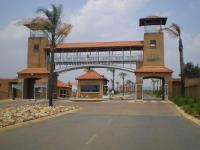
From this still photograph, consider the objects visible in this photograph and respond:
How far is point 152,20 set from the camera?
6950 cm

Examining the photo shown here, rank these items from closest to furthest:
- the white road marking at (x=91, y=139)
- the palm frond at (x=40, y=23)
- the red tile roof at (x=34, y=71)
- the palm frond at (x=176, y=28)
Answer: the white road marking at (x=91, y=139)
the palm frond at (x=40, y=23)
the palm frond at (x=176, y=28)
the red tile roof at (x=34, y=71)

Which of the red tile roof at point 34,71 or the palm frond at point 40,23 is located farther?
the red tile roof at point 34,71

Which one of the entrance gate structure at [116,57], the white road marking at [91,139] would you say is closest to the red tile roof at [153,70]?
the entrance gate structure at [116,57]

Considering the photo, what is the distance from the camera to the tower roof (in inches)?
2699

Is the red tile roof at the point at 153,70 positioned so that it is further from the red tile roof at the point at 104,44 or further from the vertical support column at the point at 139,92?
the red tile roof at the point at 104,44

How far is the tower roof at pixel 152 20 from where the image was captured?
68.6 meters

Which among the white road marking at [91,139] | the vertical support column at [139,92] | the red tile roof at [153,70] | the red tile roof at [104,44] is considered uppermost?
the red tile roof at [104,44]

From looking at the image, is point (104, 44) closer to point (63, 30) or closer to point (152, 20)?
point (152, 20)

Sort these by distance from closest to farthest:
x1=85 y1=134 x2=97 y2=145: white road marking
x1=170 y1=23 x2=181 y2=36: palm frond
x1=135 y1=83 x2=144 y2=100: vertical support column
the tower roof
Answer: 1. x1=85 y1=134 x2=97 y2=145: white road marking
2. x1=170 y1=23 x2=181 y2=36: palm frond
3. x1=135 y1=83 x2=144 y2=100: vertical support column
4. the tower roof

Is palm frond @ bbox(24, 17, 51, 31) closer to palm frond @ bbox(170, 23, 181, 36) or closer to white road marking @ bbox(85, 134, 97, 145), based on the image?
palm frond @ bbox(170, 23, 181, 36)

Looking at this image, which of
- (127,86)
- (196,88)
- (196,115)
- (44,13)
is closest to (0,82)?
(44,13)

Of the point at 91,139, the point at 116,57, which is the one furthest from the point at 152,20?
the point at 91,139

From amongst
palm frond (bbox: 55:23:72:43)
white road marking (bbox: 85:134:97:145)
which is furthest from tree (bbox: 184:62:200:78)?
white road marking (bbox: 85:134:97:145)

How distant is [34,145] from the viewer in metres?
11.8
